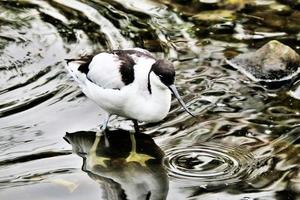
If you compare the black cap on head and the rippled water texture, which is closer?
the black cap on head

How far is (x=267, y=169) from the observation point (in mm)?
7203

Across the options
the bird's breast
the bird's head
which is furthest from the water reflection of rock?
the bird's head

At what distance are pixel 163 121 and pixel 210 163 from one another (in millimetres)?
1048

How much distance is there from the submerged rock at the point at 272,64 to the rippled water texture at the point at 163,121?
179 mm

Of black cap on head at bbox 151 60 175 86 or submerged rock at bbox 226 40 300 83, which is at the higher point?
black cap on head at bbox 151 60 175 86

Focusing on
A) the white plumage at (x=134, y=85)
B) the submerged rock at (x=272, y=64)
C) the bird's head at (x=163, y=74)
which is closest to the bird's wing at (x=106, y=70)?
the white plumage at (x=134, y=85)

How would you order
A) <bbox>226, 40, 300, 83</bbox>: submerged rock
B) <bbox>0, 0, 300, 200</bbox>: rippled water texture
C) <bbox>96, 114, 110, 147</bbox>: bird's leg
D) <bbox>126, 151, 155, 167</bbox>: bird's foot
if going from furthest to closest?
<bbox>226, 40, 300, 83</bbox>: submerged rock < <bbox>96, 114, 110, 147</bbox>: bird's leg < <bbox>126, 151, 155, 167</bbox>: bird's foot < <bbox>0, 0, 300, 200</bbox>: rippled water texture

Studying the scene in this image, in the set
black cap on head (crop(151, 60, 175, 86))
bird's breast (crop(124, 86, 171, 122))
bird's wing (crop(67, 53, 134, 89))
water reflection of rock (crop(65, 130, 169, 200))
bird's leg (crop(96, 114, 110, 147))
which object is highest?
black cap on head (crop(151, 60, 175, 86))

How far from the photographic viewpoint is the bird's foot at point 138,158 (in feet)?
24.3

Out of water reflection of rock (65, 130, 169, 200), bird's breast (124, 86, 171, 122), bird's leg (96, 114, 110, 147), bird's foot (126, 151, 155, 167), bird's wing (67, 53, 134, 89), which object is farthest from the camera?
bird's leg (96, 114, 110, 147)

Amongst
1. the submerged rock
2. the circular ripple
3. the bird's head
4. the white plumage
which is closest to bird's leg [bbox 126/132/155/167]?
the circular ripple

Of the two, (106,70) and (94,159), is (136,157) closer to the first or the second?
(94,159)

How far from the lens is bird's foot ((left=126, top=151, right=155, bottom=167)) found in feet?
24.3

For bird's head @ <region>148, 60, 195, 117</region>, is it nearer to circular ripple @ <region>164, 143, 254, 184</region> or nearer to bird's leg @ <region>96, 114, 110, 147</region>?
circular ripple @ <region>164, 143, 254, 184</region>
